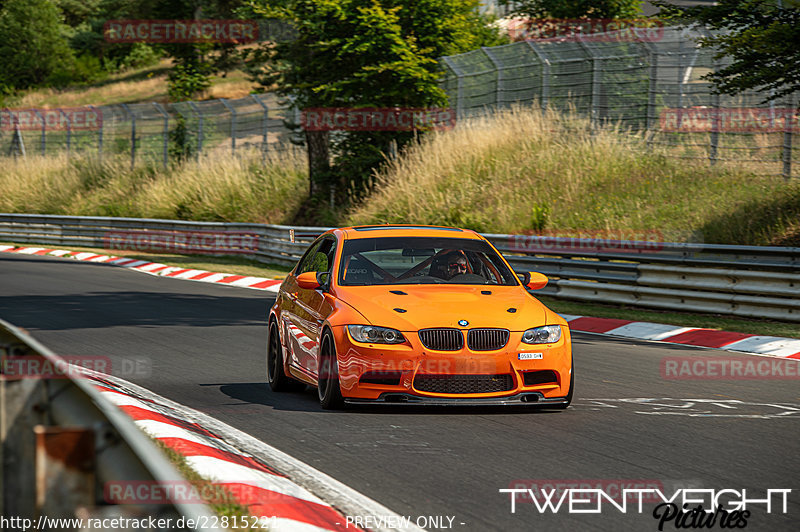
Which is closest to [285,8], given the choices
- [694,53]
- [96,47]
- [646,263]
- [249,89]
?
[694,53]

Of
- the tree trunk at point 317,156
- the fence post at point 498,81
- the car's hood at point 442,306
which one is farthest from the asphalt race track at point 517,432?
the tree trunk at point 317,156

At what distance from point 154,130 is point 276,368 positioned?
3338cm

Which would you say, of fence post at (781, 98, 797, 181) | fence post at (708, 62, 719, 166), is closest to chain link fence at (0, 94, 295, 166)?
fence post at (708, 62, 719, 166)

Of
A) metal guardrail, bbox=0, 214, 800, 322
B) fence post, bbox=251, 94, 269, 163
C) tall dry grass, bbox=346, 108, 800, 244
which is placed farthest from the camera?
fence post, bbox=251, 94, 269, 163

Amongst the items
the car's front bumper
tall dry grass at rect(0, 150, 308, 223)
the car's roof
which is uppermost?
the car's roof

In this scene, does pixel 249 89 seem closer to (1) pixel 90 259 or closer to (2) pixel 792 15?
(1) pixel 90 259

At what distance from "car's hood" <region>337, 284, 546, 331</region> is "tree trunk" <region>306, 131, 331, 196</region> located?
72.7 ft

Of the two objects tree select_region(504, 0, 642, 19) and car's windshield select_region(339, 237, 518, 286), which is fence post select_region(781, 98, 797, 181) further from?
tree select_region(504, 0, 642, 19)

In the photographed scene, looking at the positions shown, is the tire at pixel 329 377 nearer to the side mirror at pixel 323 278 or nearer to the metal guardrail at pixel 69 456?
the side mirror at pixel 323 278

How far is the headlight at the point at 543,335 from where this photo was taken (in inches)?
325

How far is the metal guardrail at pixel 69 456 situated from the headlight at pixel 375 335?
453cm

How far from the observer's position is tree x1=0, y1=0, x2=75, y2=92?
87.1 m

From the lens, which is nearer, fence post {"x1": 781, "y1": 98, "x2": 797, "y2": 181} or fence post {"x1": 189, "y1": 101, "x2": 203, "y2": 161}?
fence post {"x1": 781, "y1": 98, "x2": 797, "y2": 181}

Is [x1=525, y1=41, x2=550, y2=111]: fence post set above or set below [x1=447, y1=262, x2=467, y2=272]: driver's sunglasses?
above
